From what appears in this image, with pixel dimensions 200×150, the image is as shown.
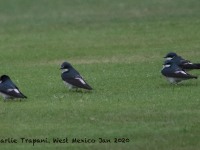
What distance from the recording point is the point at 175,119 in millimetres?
17703

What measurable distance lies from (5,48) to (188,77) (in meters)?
13.6

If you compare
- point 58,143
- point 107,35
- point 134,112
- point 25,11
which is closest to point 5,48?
point 107,35

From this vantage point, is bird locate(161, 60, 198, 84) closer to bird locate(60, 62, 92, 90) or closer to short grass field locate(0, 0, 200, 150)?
short grass field locate(0, 0, 200, 150)

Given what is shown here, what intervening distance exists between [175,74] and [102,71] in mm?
5117

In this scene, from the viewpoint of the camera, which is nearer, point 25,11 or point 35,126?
point 35,126

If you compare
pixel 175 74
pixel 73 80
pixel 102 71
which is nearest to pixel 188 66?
pixel 175 74

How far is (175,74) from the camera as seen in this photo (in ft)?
71.2

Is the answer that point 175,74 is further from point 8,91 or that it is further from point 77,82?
point 8,91

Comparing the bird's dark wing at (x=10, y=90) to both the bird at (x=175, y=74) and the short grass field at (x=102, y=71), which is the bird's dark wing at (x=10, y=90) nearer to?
the short grass field at (x=102, y=71)

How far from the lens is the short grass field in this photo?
1670 cm

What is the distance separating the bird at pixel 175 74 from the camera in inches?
852

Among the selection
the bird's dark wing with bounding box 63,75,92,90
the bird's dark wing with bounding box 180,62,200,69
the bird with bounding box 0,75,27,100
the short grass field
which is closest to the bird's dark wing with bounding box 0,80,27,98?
the bird with bounding box 0,75,27,100

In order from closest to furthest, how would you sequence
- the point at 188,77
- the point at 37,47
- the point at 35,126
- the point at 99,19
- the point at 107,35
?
the point at 35,126 < the point at 188,77 < the point at 37,47 < the point at 107,35 < the point at 99,19

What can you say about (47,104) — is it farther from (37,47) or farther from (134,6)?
(134,6)
